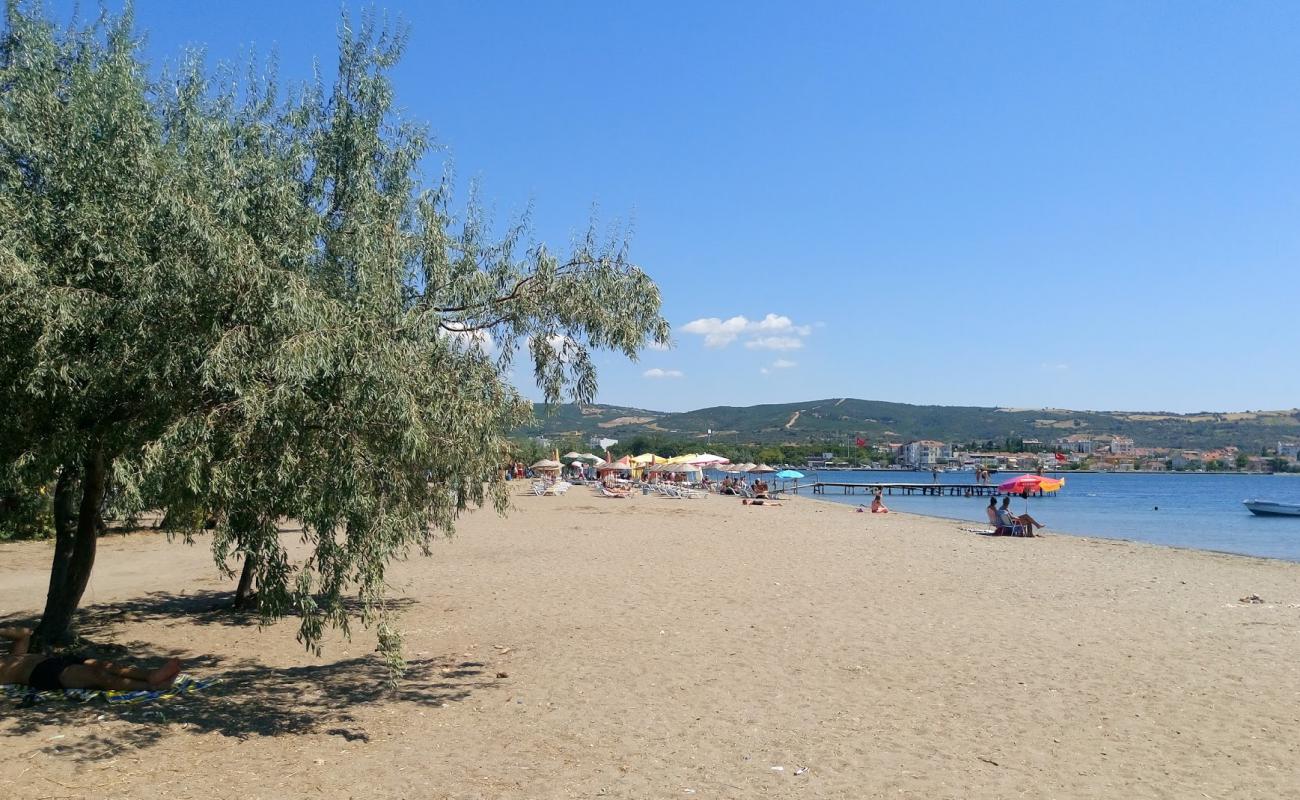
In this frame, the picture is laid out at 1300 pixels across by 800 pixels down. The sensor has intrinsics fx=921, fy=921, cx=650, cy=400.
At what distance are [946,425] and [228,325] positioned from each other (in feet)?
605

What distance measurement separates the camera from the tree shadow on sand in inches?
252

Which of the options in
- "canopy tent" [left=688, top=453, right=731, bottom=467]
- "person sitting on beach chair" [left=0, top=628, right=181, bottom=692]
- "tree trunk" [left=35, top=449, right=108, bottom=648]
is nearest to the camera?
"person sitting on beach chair" [left=0, top=628, right=181, bottom=692]

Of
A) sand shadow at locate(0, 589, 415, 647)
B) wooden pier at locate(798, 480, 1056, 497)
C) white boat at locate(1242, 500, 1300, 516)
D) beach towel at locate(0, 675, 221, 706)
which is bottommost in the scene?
wooden pier at locate(798, 480, 1056, 497)

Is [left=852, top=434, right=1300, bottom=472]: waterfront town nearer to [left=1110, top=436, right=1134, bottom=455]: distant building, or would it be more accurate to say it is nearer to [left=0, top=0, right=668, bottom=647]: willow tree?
[left=1110, top=436, right=1134, bottom=455]: distant building

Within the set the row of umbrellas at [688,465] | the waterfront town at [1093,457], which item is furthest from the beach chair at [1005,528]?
the waterfront town at [1093,457]

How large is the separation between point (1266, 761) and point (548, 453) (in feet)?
271

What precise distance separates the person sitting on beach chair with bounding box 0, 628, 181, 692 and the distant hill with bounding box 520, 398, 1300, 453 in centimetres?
14816

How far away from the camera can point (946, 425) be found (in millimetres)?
180000

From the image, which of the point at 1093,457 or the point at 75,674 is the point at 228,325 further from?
the point at 1093,457

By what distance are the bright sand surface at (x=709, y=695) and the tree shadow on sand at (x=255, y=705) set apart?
0.03 m

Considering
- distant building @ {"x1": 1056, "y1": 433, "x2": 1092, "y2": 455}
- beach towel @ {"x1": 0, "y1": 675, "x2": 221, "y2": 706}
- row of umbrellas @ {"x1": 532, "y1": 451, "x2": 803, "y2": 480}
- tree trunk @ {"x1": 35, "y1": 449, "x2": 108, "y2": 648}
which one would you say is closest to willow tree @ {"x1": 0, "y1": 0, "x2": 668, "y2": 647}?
tree trunk @ {"x1": 35, "y1": 449, "x2": 108, "y2": 648}

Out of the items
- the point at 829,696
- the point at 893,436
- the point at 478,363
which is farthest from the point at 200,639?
the point at 893,436

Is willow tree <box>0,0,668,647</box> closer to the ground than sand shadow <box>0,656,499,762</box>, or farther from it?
farther from it

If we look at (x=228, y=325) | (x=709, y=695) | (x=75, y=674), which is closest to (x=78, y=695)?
(x=75, y=674)
